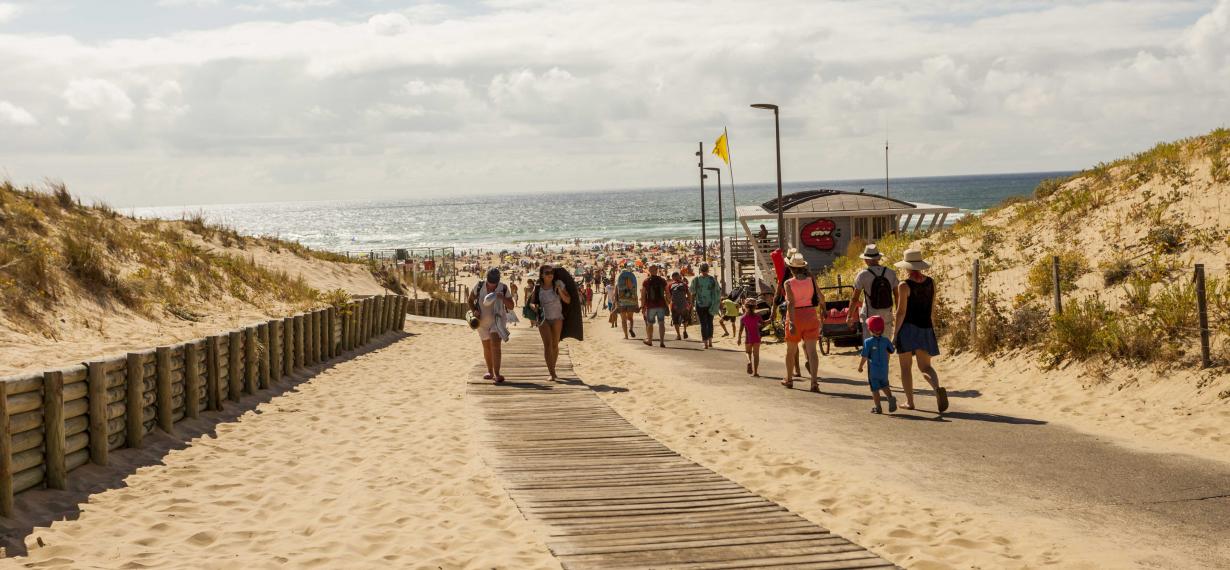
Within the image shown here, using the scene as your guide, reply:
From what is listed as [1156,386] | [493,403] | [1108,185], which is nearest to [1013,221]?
[1108,185]

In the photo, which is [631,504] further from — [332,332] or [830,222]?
[830,222]

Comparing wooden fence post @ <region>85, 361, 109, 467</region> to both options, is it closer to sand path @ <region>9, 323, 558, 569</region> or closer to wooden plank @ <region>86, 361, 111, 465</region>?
wooden plank @ <region>86, 361, 111, 465</region>

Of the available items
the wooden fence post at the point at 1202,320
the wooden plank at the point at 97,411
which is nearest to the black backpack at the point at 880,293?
the wooden fence post at the point at 1202,320

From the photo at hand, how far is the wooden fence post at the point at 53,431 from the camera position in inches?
290

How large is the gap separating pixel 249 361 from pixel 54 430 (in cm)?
541

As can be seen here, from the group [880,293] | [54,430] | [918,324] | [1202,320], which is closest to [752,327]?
[880,293]

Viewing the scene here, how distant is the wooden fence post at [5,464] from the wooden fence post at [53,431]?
0.65 m

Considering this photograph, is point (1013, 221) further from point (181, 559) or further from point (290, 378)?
point (181, 559)

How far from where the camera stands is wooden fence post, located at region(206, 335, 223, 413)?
1135 cm

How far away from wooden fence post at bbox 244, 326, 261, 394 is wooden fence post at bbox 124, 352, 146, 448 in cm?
357

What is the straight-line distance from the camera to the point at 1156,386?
10.9 meters

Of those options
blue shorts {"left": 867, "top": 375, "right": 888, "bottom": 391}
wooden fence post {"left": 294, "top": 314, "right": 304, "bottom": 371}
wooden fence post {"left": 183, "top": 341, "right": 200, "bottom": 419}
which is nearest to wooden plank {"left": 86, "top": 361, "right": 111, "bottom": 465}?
wooden fence post {"left": 183, "top": 341, "right": 200, "bottom": 419}

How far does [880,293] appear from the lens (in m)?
11.9

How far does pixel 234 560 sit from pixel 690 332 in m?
19.7
